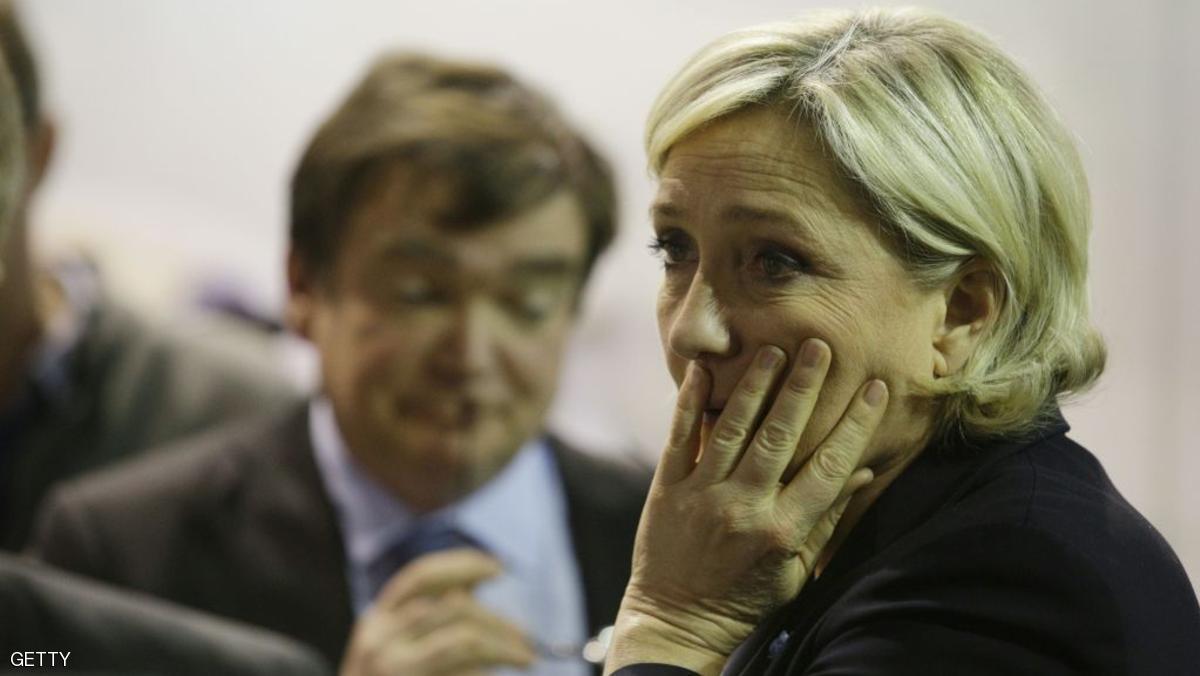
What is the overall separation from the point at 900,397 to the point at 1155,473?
1687 millimetres

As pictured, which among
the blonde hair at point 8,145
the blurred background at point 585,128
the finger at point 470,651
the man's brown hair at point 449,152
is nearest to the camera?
the blonde hair at point 8,145

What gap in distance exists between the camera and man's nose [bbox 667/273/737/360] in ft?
4.23

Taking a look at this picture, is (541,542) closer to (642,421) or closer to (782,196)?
(642,421)

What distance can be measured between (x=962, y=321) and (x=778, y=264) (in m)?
0.17

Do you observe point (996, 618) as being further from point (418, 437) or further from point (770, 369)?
point (418, 437)

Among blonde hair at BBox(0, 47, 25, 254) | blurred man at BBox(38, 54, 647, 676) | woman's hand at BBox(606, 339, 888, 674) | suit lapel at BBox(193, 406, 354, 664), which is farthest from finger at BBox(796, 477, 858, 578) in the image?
suit lapel at BBox(193, 406, 354, 664)

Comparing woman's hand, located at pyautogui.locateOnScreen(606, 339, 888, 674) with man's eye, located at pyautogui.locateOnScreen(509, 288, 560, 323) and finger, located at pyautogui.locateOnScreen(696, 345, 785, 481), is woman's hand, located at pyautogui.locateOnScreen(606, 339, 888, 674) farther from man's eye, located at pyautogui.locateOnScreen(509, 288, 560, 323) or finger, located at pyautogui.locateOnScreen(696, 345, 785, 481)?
man's eye, located at pyautogui.locateOnScreen(509, 288, 560, 323)

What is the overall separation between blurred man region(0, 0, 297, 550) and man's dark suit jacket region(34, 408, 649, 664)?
2.7 inches

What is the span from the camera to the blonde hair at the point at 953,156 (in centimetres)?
123

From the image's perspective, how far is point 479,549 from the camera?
284cm

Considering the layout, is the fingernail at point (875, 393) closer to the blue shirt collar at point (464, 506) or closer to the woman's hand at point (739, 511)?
the woman's hand at point (739, 511)

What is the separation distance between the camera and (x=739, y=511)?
1.27 meters

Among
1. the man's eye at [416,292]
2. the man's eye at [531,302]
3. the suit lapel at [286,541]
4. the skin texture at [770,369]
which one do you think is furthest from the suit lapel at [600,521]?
the skin texture at [770,369]

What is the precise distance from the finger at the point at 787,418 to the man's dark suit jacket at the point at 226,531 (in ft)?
5.10
